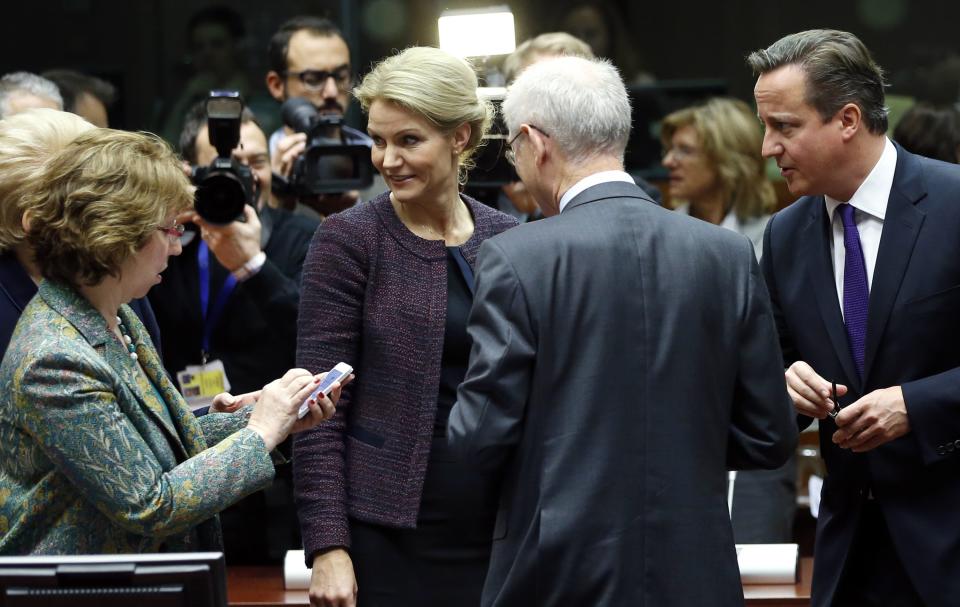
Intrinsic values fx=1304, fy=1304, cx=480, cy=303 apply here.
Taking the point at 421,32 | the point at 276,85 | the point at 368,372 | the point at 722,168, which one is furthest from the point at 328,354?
the point at 421,32

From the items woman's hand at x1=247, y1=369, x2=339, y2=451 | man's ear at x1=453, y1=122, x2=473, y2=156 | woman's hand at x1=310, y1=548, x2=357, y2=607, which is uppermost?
man's ear at x1=453, y1=122, x2=473, y2=156

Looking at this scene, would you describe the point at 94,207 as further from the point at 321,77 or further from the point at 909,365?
the point at 321,77

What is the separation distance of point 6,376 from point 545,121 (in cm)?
98

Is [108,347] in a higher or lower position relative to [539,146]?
lower

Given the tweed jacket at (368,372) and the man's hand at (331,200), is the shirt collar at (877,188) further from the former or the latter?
the man's hand at (331,200)

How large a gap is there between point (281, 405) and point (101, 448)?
36cm

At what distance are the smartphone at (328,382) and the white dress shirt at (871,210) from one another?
100 cm

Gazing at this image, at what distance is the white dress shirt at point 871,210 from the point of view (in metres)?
2.62

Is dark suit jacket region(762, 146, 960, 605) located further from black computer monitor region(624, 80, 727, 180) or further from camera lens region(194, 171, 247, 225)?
black computer monitor region(624, 80, 727, 180)

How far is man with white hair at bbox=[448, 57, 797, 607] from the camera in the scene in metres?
2.11

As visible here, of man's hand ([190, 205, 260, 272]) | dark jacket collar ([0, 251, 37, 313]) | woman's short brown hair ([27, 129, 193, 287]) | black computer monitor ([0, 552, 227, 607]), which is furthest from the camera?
man's hand ([190, 205, 260, 272])

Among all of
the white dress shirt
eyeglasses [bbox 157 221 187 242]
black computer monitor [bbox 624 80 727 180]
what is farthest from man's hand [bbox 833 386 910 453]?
black computer monitor [bbox 624 80 727 180]

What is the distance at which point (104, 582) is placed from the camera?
5.74 feet

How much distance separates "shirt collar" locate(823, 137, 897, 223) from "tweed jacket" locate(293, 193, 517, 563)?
2.83 ft
